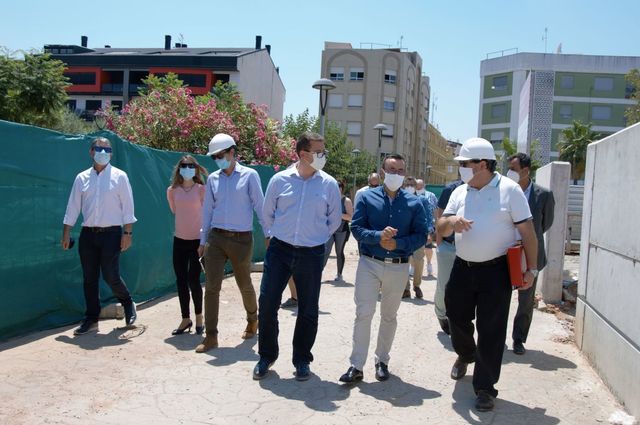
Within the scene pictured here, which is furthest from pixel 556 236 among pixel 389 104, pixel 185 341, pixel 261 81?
pixel 389 104

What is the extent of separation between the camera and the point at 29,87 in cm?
Answer: 2666

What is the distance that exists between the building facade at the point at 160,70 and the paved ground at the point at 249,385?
47.1 meters

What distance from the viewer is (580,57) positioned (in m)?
63.8

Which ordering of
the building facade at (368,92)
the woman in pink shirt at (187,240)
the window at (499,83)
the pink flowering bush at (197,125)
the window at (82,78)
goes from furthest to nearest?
1. the window at (499,83)
2. the building facade at (368,92)
3. the window at (82,78)
4. the pink flowering bush at (197,125)
5. the woman in pink shirt at (187,240)

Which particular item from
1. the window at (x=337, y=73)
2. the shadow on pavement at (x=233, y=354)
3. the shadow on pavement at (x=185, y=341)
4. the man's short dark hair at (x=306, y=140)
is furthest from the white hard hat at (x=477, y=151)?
the window at (x=337, y=73)

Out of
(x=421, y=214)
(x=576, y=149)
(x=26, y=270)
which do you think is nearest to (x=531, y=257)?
(x=421, y=214)

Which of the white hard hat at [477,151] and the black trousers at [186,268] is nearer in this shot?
the white hard hat at [477,151]

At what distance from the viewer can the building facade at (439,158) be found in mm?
88525

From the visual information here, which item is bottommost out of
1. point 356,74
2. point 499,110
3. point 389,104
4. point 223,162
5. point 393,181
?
point 393,181

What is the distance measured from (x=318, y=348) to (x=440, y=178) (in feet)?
316

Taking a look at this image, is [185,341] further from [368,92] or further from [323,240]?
[368,92]

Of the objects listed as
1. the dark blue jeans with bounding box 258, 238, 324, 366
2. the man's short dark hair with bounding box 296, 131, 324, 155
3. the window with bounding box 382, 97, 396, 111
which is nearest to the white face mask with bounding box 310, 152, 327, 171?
the man's short dark hair with bounding box 296, 131, 324, 155

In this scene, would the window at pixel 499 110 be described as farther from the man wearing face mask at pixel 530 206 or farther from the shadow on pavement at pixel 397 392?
the shadow on pavement at pixel 397 392

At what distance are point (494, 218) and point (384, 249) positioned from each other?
3.02 ft
